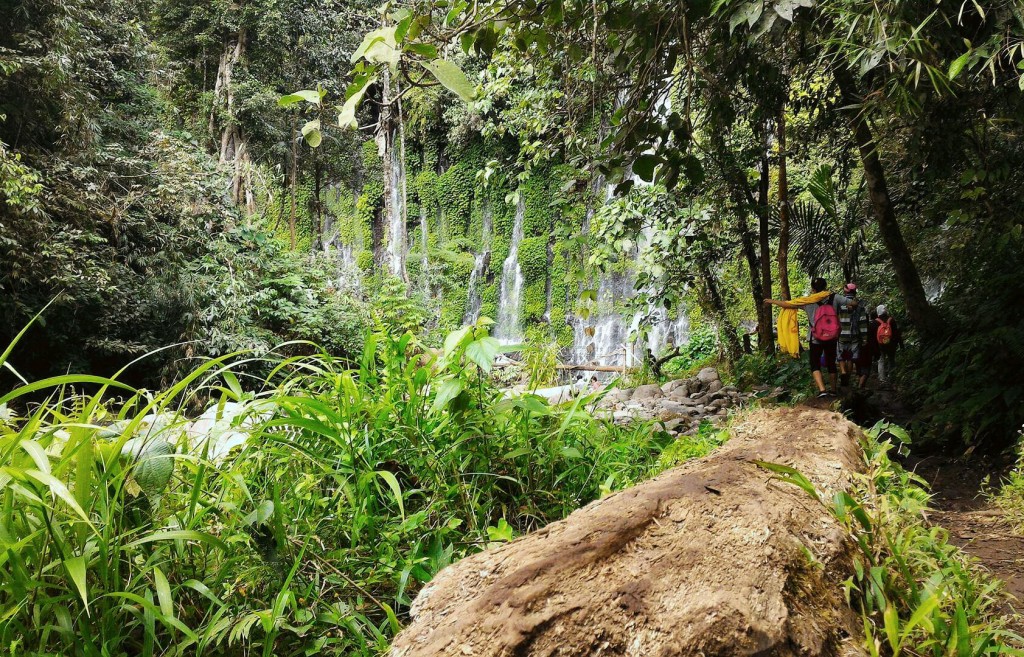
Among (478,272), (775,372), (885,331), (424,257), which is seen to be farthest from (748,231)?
(424,257)

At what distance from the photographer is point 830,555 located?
4.82ft

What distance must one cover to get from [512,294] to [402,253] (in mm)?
7215

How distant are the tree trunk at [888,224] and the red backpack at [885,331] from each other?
0.69 meters

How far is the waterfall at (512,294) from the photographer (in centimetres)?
2075

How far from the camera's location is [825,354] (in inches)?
262

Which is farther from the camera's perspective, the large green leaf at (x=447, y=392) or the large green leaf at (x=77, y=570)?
the large green leaf at (x=447, y=392)

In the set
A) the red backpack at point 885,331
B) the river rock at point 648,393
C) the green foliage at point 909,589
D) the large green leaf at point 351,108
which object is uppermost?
the large green leaf at point 351,108

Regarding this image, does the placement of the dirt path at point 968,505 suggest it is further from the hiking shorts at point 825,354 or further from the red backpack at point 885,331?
the red backpack at point 885,331

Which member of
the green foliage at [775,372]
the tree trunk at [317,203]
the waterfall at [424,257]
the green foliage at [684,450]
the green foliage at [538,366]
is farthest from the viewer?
the waterfall at [424,257]

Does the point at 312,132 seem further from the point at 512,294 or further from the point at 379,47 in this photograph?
the point at 512,294

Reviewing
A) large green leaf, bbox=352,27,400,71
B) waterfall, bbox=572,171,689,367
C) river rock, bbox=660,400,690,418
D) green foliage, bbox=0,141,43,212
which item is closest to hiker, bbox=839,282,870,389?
river rock, bbox=660,400,690,418

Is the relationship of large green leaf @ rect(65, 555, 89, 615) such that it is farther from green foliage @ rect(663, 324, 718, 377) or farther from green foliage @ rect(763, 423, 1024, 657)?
green foliage @ rect(663, 324, 718, 377)

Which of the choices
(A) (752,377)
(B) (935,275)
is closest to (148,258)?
(A) (752,377)

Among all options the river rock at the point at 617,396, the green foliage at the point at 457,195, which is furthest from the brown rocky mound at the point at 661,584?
the green foliage at the point at 457,195
